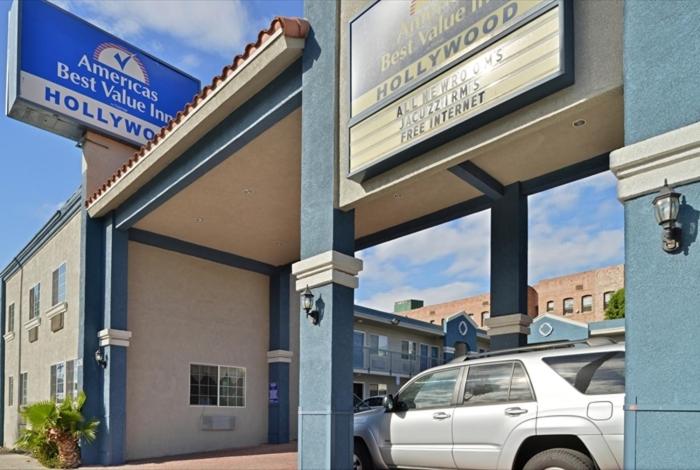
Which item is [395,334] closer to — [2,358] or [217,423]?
[217,423]

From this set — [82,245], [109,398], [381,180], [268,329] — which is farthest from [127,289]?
[381,180]

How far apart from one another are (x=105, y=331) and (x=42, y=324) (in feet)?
20.3

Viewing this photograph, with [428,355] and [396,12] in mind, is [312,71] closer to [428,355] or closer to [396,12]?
[396,12]

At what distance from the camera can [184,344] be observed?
15.4m

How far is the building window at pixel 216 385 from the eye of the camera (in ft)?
50.8

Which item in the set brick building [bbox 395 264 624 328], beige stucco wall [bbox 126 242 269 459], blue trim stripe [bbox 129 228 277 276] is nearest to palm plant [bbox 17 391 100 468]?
beige stucco wall [bbox 126 242 269 459]

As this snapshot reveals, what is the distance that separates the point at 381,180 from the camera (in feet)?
24.4

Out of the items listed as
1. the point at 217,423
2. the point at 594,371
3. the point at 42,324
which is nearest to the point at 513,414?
the point at 594,371

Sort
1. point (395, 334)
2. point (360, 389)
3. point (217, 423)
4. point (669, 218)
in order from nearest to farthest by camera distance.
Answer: point (669, 218)
point (217, 423)
point (360, 389)
point (395, 334)

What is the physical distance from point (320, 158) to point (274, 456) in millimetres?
7911

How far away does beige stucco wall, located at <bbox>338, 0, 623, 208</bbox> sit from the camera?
5.29 m

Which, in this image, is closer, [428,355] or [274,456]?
[274,456]

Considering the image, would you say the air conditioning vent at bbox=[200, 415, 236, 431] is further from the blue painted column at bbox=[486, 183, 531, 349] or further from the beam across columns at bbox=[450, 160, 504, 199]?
the beam across columns at bbox=[450, 160, 504, 199]

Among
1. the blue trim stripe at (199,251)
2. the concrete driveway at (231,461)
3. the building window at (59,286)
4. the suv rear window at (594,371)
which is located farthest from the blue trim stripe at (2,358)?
the suv rear window at (594,371)
